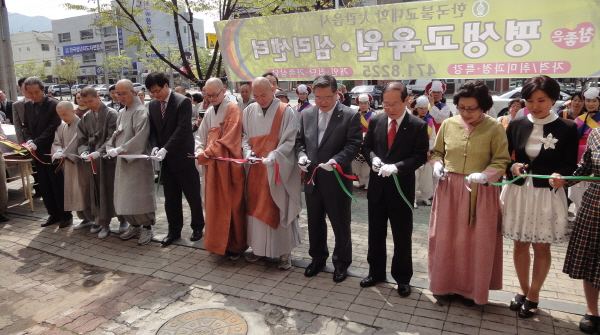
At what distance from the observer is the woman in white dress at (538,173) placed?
297 cm

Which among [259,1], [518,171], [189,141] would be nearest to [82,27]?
[259,1]

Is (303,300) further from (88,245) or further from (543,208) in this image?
(88,245)

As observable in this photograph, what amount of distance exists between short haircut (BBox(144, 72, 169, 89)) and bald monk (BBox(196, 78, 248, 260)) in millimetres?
743

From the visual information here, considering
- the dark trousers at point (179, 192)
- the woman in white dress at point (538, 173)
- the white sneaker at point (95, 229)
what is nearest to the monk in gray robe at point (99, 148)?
the white sneaker at point (95, 229)

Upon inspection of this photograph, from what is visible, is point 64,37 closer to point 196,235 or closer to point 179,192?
point 179,192

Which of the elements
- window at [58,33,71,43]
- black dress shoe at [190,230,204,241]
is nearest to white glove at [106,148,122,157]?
black dress shoe at [190,230,204,241]

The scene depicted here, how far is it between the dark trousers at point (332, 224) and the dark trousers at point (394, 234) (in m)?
0.26

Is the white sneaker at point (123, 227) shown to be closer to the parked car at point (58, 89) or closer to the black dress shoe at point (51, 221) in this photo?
the black dress shoe at point (51, 221)

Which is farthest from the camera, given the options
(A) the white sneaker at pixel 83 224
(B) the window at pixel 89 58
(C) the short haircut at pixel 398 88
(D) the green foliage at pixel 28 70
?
(B) the window at pixel 89 58

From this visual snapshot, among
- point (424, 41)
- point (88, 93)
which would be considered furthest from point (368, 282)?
point (88, 93)

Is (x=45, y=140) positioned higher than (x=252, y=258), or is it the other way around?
(x=45, y=140)

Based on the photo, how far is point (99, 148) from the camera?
5.20 meters

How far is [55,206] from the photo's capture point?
5.95m

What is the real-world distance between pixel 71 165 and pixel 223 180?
2525 millimetres
